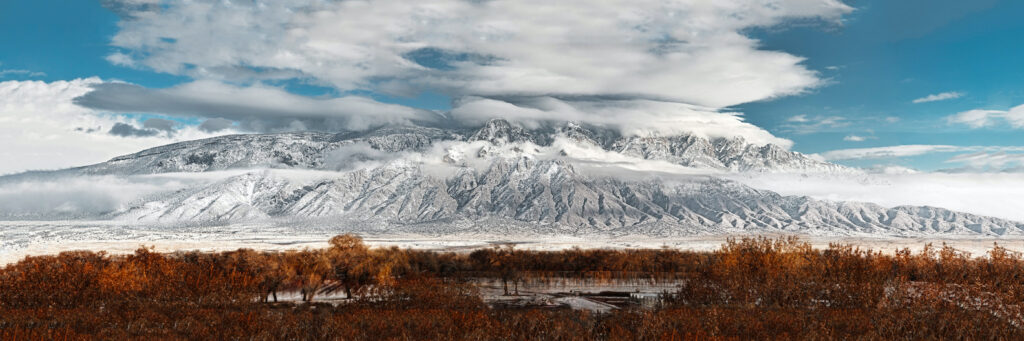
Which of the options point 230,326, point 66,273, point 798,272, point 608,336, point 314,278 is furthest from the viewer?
point 314,278

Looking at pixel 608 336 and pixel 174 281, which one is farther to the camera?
pixel 174 281

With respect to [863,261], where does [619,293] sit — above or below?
below

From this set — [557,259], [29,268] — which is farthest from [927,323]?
[557,259]

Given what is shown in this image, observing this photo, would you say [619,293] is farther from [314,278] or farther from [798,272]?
[314,278]

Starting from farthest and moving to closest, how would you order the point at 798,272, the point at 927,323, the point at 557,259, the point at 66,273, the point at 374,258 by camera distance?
the point at 557,259
the point at 374,258
the point at 798,272
the point at 66,273
the point at 927,323

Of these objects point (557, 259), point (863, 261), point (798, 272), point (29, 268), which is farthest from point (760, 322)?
point (557, 259)

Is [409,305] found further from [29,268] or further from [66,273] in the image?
[29,268]
